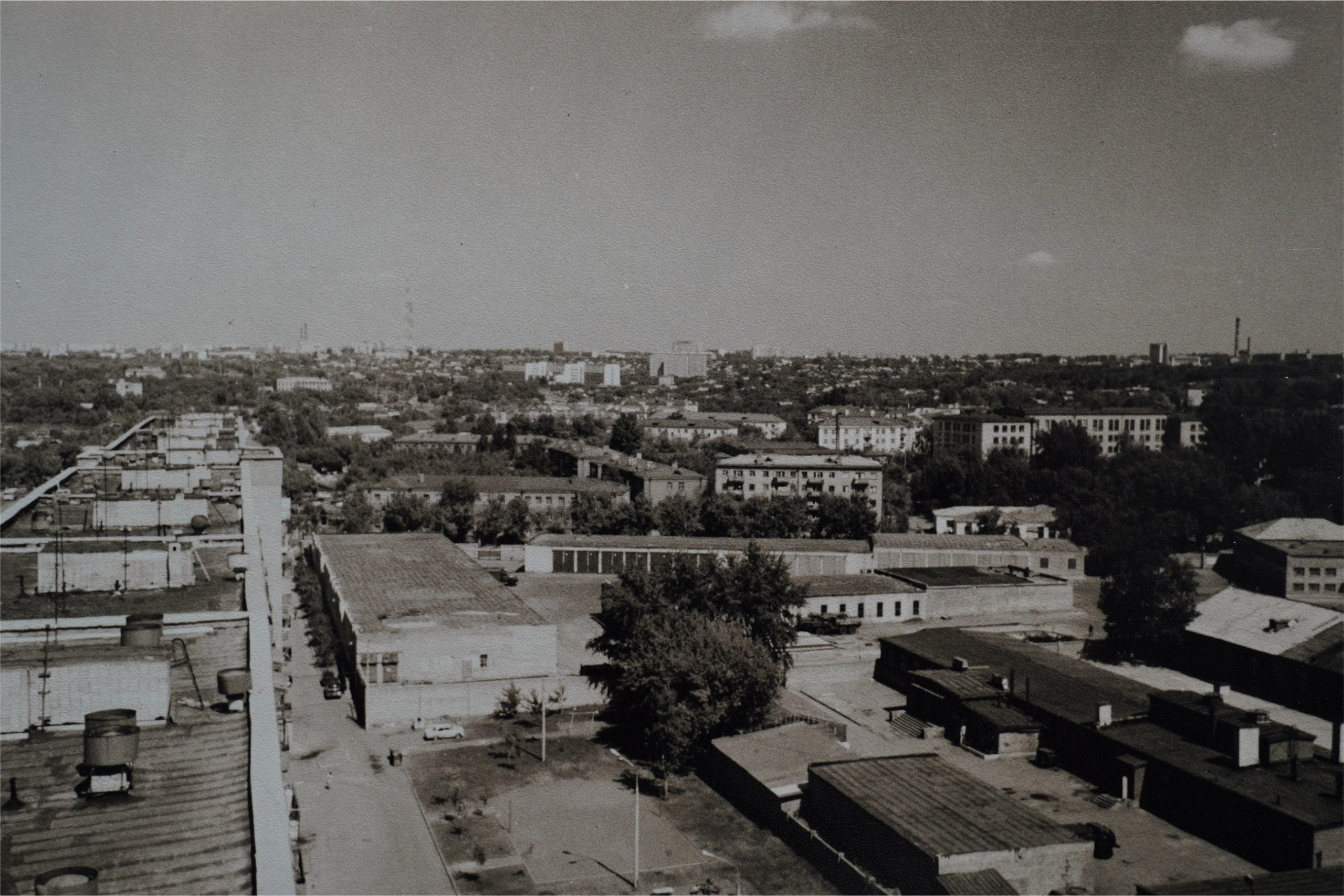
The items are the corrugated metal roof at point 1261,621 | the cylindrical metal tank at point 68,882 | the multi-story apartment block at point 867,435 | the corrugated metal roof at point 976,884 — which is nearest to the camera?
the cylindrical metal tank at point 68,882

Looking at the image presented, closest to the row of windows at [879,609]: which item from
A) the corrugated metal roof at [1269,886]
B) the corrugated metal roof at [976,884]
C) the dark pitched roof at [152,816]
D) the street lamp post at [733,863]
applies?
the street lamp post at [733,863]

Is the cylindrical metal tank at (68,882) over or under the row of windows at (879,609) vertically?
over

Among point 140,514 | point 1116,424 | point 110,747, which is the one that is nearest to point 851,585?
point 140,514

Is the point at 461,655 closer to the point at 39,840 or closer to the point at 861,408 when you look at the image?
the point at 39,840

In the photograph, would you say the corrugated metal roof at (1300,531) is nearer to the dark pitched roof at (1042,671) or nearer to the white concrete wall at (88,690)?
the dark pitched roof at (1042,671)

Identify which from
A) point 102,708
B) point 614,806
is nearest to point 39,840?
point 102,708

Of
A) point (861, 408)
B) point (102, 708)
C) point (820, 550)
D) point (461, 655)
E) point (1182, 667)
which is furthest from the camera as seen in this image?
point (861, 408)

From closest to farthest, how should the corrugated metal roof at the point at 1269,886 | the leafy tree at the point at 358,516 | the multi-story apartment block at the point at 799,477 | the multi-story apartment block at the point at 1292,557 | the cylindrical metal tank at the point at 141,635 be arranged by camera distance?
the cylindrical metal tank at the point at 141,635, the corrugated metal roof at the point at 1269,886, the multi-story apartment block at the point at 1292,557, the leafy tree at the point at 358,516, the multi-story apartment block at the point at 799,477
